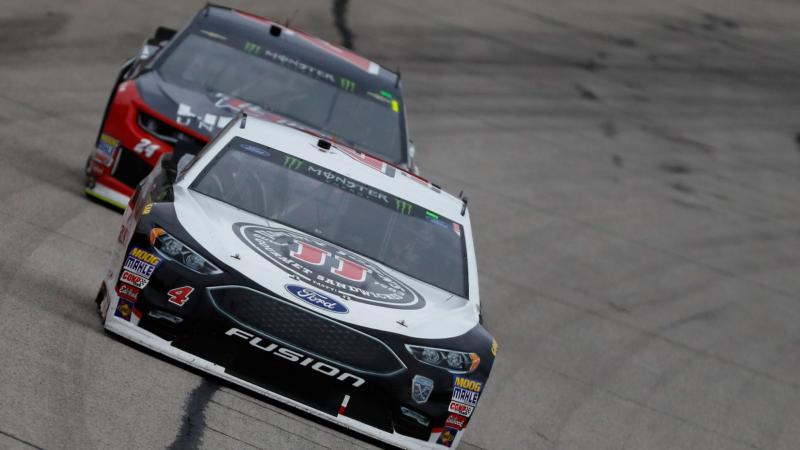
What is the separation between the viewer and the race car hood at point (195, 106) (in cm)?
1035

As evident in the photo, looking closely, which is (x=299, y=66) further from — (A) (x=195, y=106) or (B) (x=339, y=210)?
(B) (x=339, y=210)

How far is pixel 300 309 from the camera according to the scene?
686 cm

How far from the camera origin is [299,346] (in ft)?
22.4

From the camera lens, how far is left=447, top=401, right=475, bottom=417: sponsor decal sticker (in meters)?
7.08

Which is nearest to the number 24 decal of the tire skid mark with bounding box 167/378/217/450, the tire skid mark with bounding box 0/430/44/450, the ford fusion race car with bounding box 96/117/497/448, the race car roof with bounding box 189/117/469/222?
the race car roof with bounding box 189/117/469/222

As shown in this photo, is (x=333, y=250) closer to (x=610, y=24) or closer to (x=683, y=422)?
(x=683, y=422)

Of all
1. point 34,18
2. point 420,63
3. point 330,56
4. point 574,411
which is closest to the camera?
point 574,411

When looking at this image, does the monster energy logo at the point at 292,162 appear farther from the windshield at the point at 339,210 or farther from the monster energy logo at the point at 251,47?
the monster energy logo at the point at 251,47

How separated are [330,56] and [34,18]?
6462 mm

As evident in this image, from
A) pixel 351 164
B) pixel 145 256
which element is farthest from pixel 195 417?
pixel 351 164

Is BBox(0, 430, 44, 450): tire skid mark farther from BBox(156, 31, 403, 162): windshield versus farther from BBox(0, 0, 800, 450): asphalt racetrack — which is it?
BBox(156, 31, 403, 162): windshield

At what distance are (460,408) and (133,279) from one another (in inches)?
71.3

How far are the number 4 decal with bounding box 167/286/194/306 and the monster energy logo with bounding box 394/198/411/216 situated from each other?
5.67 feet

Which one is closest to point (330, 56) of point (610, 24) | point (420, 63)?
point (420, 63)
